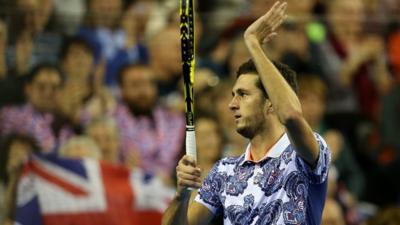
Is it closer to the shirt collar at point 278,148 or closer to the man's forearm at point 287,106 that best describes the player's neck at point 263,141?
the shirt collar at point 278,148

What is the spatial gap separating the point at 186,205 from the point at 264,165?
1.76 feet

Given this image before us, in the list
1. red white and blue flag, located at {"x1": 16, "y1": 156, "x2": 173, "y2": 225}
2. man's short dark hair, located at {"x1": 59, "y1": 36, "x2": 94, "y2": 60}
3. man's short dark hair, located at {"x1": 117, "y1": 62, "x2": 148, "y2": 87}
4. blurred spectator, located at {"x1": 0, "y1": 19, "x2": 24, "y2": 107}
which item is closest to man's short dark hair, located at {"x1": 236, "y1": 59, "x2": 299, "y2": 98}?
red white and blue flag, located at {"x1": 16, "y1": 156, "x2": 173, "y2": 225}

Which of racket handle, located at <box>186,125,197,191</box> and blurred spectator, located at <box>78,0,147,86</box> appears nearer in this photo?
racket handle, located at <box>186,125,197,191</box>

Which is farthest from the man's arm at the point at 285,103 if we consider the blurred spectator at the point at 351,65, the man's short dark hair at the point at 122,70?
the blurred spectator at the point at 351,65

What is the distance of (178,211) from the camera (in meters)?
7.44

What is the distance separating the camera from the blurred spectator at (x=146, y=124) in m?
11.3

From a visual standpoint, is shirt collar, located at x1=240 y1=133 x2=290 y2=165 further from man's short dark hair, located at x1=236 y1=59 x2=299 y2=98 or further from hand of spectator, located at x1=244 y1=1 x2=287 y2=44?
hand of spectator, located at x1=244 y1=1 x2=287 y2=44

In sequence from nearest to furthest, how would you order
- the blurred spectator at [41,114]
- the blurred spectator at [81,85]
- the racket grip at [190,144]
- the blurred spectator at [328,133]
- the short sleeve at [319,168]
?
the short sleeve at [319,168] < the racket grip at [190,144] < the blurred spectator at [41,114] < the blurred spectator at [81,85] < the blurred spectator at [328,133]

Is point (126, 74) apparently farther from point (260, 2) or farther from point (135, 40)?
point (260, 2)

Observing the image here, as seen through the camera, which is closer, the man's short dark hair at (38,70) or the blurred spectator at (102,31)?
the man's short dark hair at (38,70)

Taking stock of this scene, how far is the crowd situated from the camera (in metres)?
10.9

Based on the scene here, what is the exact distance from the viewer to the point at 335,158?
39.9 ft

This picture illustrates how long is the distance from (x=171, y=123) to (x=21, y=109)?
1537 mm

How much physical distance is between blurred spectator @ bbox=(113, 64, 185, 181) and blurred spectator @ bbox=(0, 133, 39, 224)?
954 mm
